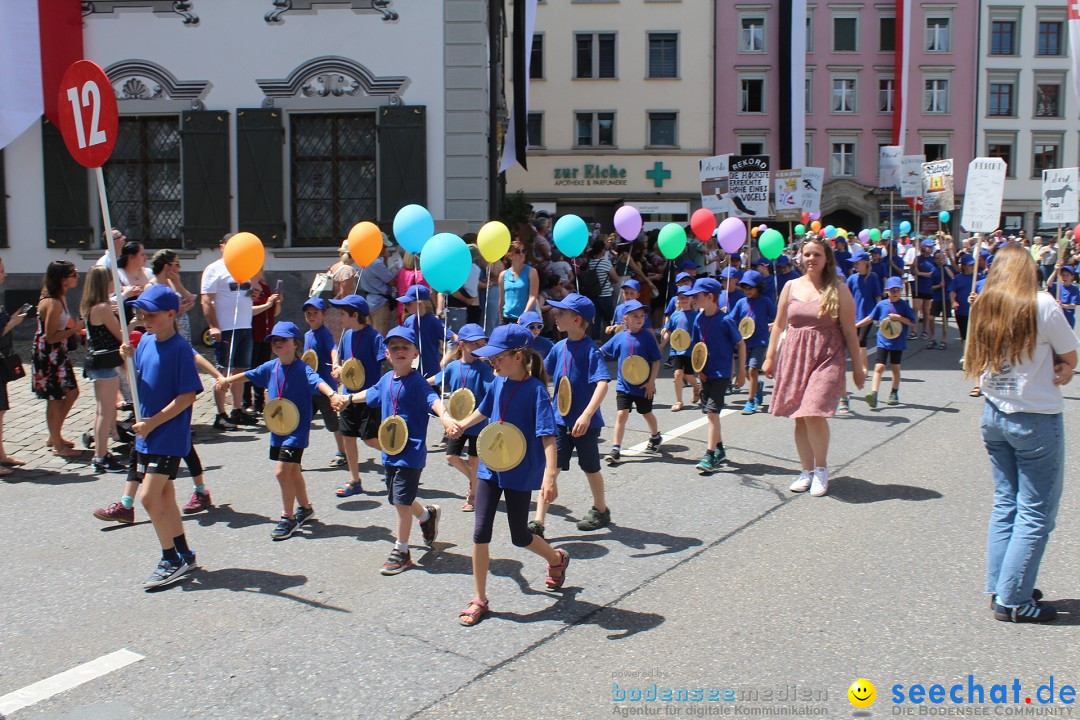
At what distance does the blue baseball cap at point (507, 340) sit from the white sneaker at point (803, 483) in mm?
3121

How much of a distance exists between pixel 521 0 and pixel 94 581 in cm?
1467

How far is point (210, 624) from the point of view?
16.1 feet

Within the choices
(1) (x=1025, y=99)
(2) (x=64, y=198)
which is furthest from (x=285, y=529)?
(1) (x=1025, y=99)

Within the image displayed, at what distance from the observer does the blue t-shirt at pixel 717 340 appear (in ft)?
27.3

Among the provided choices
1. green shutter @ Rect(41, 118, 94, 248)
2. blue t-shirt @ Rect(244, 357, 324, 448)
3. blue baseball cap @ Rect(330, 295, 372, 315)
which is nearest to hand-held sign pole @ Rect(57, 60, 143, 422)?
blue t-shirt @ Rect(244, 357, 324, 448)

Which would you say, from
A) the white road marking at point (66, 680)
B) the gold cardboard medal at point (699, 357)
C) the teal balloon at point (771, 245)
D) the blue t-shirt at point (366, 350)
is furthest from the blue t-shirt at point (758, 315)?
the white road marking at point (66, 680)

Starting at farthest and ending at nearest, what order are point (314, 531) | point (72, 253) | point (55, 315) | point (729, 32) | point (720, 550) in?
point (729, 32) → point (72, 253) → point (55, 315) → point (314, 531) → point (720, 550)

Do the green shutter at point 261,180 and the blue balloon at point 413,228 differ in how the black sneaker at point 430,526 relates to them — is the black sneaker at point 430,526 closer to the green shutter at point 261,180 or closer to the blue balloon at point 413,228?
the blue balloon at point 413,228

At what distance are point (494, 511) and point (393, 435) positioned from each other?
0.96 m

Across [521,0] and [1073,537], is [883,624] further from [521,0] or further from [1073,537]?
[521,0]

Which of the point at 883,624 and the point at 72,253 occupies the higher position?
the point at 72,253

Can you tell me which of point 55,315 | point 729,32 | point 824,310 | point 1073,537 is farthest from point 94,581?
point 729,32

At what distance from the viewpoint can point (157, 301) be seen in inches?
218

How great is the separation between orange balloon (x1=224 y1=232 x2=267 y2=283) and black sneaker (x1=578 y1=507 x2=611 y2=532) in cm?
325
